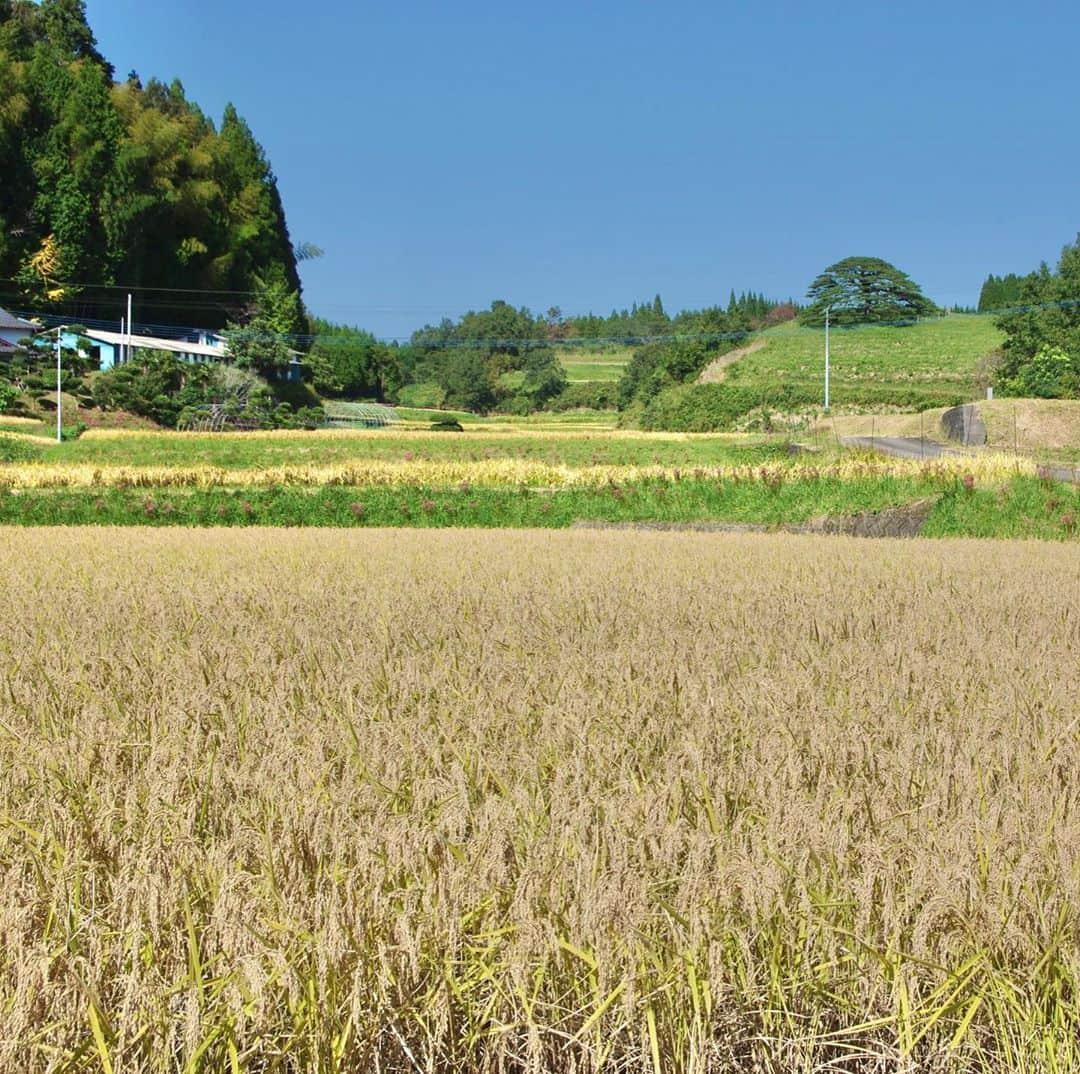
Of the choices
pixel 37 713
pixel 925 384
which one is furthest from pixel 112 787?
pixel 925 384

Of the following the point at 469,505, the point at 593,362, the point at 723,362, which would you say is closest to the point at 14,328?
the point at 469,505

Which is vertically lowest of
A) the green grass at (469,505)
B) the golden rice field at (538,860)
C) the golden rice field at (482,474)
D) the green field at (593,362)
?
the golden rice field at (538,860)

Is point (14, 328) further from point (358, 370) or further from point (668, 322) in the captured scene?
point (668, 322)

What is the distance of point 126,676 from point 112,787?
1690 mm

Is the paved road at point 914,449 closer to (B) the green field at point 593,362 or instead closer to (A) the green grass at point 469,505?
(A) the green grass at point 469,505

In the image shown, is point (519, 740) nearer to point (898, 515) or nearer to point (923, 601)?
point (923, 601)

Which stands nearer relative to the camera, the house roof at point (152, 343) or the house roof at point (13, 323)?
the house roof at point (13, 323)

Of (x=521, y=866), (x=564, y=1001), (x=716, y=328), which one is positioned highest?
(x=716, y=328)

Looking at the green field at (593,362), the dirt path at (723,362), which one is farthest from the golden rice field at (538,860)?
the green field at (593,362)

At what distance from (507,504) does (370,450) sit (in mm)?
10525

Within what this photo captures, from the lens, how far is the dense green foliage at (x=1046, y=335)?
1911 inches

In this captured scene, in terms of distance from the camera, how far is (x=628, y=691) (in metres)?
4.35

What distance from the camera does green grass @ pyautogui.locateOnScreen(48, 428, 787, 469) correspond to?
2841 cm

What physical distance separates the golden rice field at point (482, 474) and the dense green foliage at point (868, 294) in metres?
82.3
